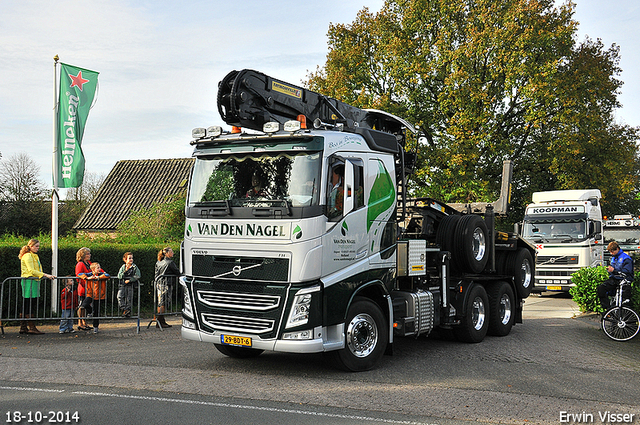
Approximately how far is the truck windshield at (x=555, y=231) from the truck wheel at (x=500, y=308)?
9108 millimetres

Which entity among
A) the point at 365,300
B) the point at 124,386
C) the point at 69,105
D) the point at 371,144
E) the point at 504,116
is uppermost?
the point at 504,116

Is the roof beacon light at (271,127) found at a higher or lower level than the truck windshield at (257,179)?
higher

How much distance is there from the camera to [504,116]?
26953mm

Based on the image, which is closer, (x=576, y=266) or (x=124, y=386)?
(x=124, y=386)

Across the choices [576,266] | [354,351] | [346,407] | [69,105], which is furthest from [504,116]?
[346,407]

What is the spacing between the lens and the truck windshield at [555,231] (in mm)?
20400

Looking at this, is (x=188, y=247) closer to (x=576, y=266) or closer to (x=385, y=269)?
(x=385, y=269)

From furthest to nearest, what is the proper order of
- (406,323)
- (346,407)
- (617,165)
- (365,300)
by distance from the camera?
1. (617,165)
2. (406,323)
3. (365,300)
4. (346,407)

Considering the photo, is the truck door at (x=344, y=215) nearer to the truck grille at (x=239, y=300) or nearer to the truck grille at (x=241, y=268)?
the truck grille at (x=241, y=268)

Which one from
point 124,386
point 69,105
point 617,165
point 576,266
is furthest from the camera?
point 617,165

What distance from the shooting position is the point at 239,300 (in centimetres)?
812

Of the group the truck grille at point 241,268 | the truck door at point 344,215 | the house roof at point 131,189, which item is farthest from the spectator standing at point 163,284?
the house roof at point 131,189

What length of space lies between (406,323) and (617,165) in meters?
20.8

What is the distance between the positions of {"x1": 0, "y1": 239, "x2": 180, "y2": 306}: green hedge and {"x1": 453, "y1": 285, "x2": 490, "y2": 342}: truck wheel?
839 centimetres
